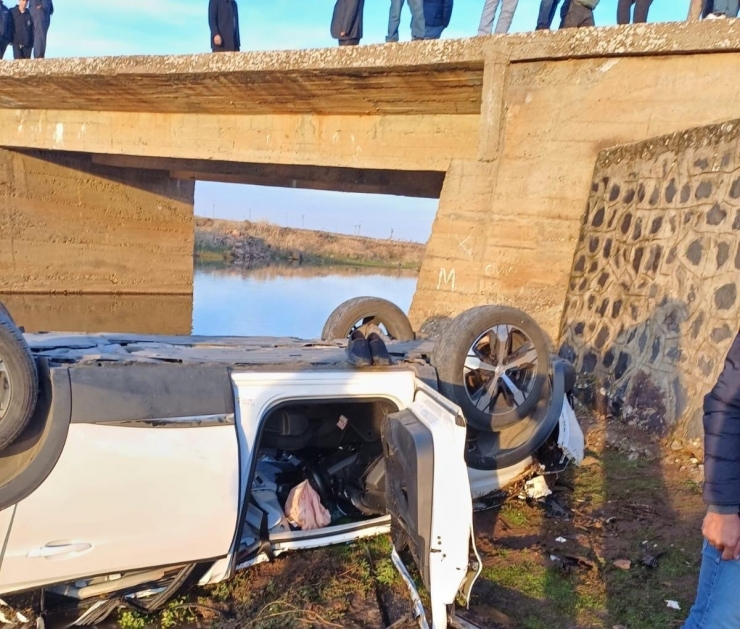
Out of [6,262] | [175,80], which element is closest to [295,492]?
[175,80]

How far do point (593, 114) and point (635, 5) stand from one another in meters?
2.23

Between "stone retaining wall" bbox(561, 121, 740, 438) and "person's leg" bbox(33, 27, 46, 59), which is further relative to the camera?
"person's leg" bbox(33, 27, 46, 59)

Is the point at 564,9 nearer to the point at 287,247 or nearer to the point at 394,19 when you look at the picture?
the point at 394,19

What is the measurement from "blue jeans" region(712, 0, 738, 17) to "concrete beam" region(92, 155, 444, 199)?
4.48m

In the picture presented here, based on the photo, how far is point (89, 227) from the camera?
51.4 ft

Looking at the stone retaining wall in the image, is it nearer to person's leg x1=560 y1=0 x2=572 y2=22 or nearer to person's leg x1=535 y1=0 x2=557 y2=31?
person's leg x1=560 y1=0 x2=572 y2=22

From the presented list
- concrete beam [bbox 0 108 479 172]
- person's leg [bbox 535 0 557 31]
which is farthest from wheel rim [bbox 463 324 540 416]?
person's leg [bbox 535 0 557 31]

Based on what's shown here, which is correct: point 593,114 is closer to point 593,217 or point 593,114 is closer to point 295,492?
point 593,217

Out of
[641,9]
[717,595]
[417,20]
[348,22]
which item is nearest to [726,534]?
[717,595]

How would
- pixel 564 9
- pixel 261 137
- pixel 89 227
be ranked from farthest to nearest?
pixel 89 227 < pixel 261 137 < pixel 564 9

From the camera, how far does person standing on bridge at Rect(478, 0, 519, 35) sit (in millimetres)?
8297

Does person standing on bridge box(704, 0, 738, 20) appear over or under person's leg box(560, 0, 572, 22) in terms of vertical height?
under

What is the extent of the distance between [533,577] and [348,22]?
28.3 ft

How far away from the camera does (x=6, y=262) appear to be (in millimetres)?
14672
